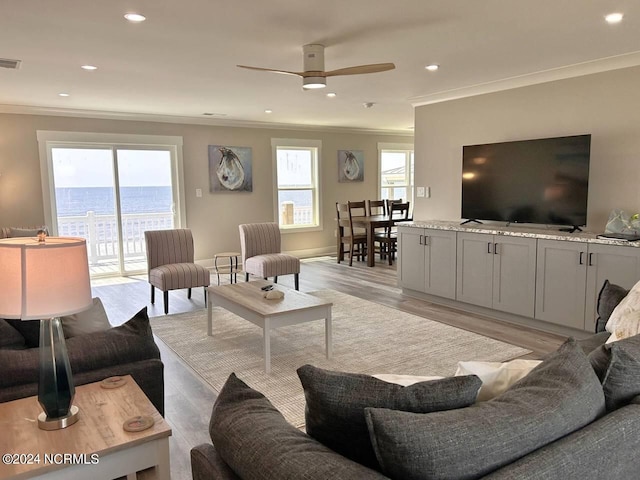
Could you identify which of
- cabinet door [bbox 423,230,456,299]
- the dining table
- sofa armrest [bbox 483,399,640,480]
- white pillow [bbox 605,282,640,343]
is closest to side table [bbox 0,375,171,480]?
sofa armrest [bbox 483,399,640,480]

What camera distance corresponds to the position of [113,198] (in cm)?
710

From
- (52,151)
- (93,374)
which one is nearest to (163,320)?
(93,374)

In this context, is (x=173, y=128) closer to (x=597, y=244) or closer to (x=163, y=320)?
(x=163, y=320)

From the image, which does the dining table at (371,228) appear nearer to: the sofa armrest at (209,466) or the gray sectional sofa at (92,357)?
the gray sectional sofa at (92,357)

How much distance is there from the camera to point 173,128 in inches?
293

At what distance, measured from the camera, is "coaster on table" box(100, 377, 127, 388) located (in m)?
1.89

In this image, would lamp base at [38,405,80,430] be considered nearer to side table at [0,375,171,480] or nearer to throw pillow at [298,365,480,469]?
side table at [0,375,171,480]

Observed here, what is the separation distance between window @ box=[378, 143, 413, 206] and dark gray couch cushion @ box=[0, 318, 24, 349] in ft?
27.3

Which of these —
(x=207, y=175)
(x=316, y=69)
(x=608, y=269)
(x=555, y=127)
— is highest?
(x=316, y=69)

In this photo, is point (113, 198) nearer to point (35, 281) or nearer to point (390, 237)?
point (390, 237)

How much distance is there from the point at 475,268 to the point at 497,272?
0.86 ft

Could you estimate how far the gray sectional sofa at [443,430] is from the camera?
98cm

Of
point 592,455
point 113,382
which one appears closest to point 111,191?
point 113,382

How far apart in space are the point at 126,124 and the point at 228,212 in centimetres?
210
